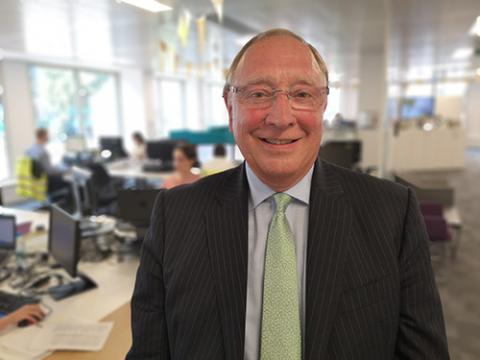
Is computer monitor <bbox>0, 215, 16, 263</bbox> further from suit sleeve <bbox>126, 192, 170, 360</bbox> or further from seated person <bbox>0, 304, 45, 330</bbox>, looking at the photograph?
suit sleeve <bbox>126, 192, 170, 360</bbox>

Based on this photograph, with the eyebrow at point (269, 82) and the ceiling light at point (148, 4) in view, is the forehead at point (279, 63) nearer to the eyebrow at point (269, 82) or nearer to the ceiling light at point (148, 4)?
the eyebrow at point (269, 82)

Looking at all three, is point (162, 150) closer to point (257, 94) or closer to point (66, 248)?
point (66, 248)

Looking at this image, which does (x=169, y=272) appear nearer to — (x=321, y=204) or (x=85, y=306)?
(x=321, y=204)

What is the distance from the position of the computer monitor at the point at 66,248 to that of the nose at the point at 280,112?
5.56ft

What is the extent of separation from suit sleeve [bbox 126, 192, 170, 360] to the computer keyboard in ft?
4.74

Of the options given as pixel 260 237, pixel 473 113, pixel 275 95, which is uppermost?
pixel 473 113

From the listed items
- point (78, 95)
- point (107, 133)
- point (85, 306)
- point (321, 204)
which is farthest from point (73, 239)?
point (107, 133)

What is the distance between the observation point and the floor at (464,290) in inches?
116

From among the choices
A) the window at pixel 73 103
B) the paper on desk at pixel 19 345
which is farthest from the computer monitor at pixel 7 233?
the window at pixel 73 103

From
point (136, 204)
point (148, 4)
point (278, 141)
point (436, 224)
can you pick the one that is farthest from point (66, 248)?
point (436, 224)

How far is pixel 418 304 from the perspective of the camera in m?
0.96

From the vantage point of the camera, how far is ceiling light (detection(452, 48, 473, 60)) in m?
8.85

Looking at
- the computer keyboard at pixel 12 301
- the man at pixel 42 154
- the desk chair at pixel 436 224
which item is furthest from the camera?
the man at pixel 42 154

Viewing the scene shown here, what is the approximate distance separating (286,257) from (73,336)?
4.47ft
